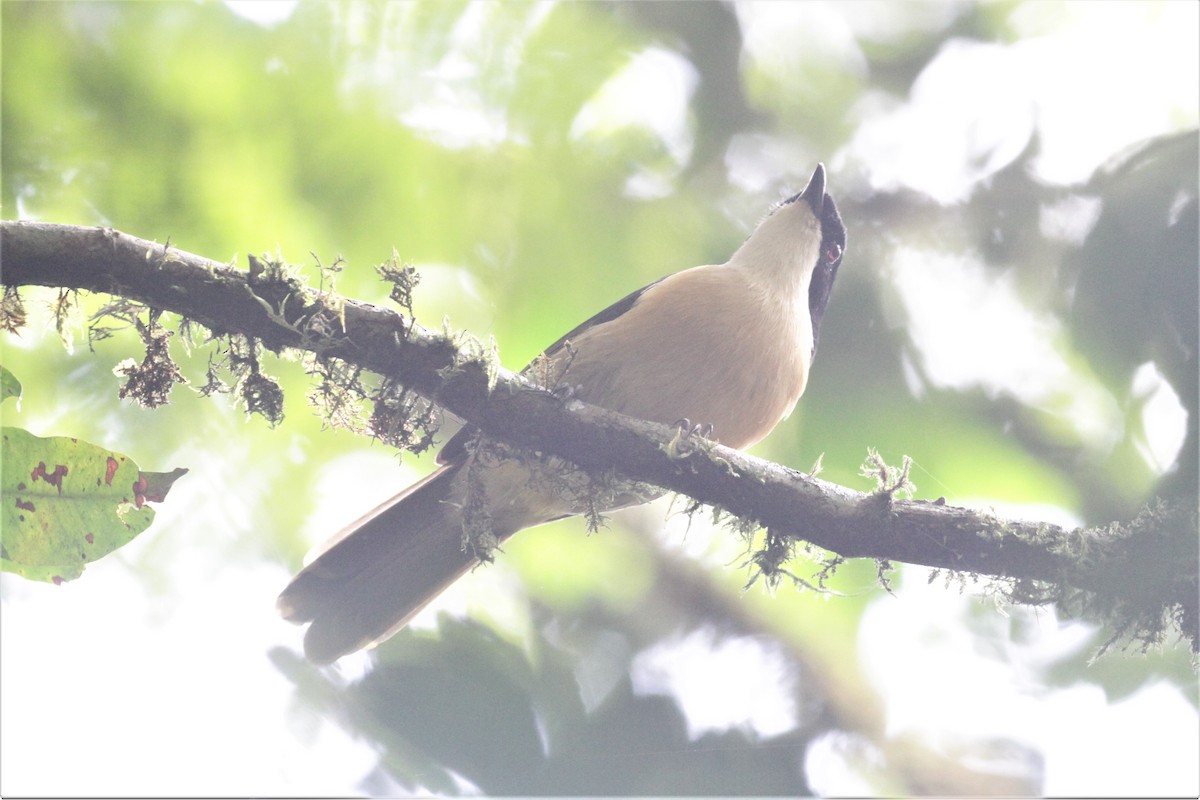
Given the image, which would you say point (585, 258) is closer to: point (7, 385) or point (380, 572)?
point (380, 572)

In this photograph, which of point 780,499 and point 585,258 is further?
point 585,258

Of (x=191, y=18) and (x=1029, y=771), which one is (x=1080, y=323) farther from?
(x=191, y=18)

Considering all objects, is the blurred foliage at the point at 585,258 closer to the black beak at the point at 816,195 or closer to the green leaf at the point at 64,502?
the black beak at the point at 816,195

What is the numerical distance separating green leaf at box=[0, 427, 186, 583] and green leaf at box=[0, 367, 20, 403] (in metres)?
0.06

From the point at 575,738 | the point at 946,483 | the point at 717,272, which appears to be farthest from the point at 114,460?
the point at 946,483

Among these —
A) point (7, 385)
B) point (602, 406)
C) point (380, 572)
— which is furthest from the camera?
point (380, 572)

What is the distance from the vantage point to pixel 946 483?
115 inches

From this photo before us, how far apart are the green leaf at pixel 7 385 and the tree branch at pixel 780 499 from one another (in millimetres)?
306

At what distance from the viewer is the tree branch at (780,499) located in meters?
1.56

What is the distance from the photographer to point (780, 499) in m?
1.72

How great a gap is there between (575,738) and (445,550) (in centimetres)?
83

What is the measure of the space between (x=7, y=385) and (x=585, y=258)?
7.21 feet

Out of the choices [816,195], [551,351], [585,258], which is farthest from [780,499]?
[585,258]

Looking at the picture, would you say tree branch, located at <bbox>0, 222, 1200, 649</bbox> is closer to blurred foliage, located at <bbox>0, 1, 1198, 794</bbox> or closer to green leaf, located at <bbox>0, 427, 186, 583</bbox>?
green leaf, located at <bbox>0, 427, 186, 583</bbox>
